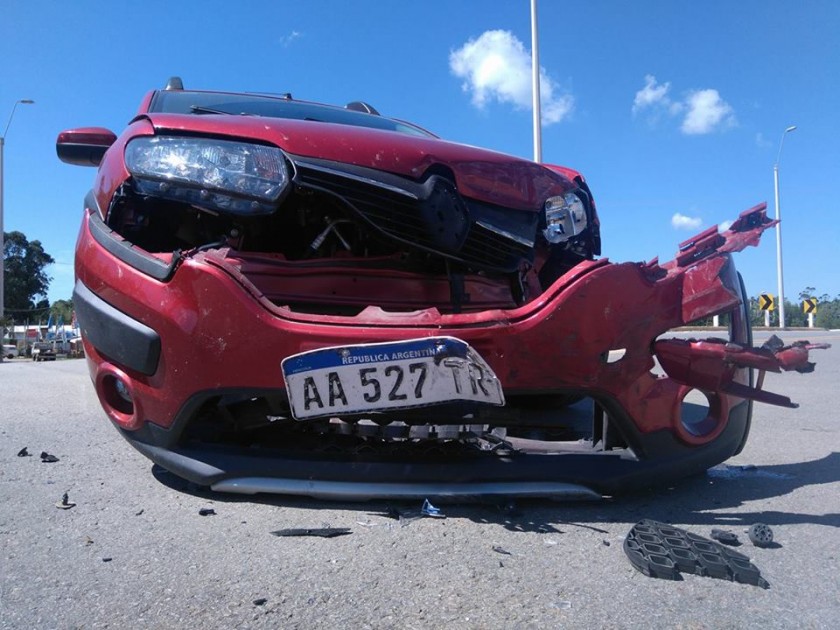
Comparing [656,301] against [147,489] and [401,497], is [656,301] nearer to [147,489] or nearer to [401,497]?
[401,497]

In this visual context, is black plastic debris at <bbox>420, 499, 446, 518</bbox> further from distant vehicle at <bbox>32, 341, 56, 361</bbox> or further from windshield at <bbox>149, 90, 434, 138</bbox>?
distant vehicle at <bbox>32, 341, 56, 361</bbox>

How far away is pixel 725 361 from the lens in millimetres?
2277

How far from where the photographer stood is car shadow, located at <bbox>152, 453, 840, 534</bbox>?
2.28 m

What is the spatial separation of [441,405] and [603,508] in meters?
0.84

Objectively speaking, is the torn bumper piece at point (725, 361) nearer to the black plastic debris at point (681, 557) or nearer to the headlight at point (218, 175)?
the black plastic debris at point (681, 557)

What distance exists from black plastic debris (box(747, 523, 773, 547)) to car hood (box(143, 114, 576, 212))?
4.78 ft

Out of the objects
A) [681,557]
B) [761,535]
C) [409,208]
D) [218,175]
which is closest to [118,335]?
[218,175]

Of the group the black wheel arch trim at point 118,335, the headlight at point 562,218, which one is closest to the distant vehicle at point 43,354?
the black wheel arch trim at point 118,335

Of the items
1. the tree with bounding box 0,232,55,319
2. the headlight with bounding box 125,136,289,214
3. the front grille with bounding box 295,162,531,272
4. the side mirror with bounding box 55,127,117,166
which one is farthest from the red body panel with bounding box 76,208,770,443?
the tree with bounding box 0,232,55,319

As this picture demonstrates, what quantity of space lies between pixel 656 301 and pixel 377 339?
102cm

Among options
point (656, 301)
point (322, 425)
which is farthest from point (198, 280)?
point (656, 301)

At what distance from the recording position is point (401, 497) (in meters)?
2.21

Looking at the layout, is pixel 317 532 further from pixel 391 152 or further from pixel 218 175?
pixel 391 152

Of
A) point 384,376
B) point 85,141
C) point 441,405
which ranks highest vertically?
point 85,141
